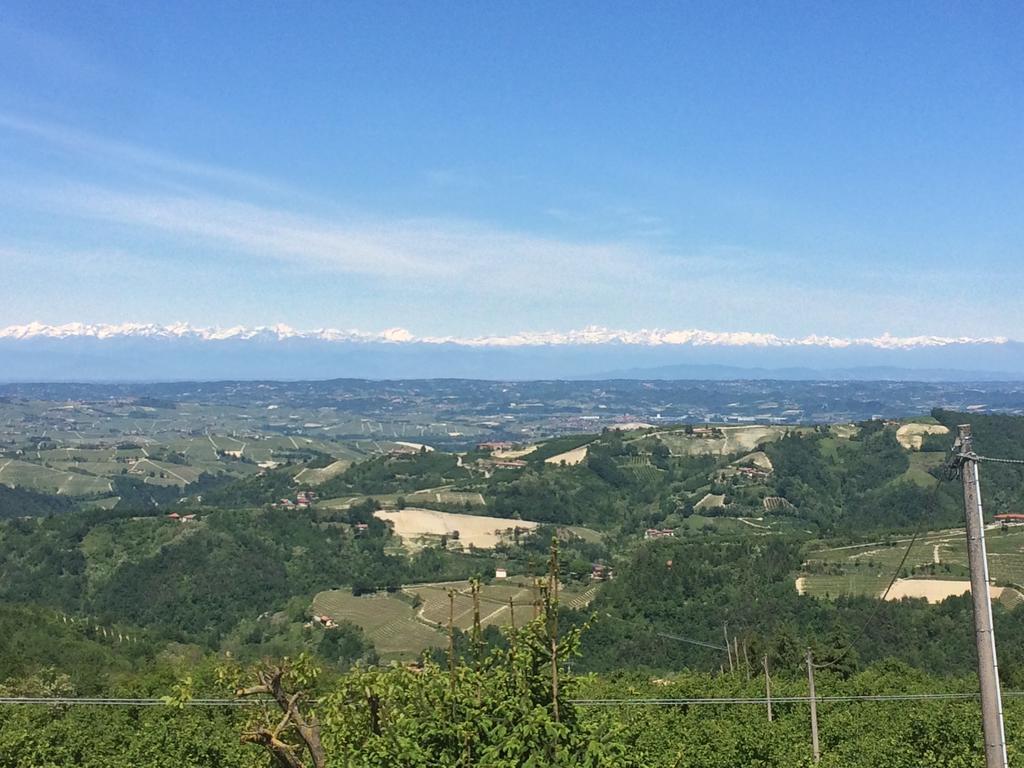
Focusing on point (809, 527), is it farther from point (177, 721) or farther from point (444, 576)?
point (177, 721)

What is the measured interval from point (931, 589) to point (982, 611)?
78901 millimetres

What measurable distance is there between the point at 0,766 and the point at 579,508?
423 ft

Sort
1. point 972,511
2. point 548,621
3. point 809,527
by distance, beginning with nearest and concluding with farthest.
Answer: point 972,511 < point 548,621 < point 809,527

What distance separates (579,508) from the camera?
14900cm

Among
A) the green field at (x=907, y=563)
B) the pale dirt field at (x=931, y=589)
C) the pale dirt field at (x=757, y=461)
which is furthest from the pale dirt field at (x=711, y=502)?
the pale dirt field at (x=931, y=589)

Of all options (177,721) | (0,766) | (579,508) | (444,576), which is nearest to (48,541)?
(444,576)

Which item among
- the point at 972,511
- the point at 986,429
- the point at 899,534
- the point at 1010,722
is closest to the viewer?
the point at 972,511

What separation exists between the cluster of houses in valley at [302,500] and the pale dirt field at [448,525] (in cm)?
1573

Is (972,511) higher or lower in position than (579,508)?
higher

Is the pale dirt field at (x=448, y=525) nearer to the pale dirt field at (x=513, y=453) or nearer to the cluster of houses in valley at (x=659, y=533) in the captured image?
the cluster of houses in valley at (x=659, y=533)

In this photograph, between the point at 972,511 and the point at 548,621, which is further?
the point at 548,621

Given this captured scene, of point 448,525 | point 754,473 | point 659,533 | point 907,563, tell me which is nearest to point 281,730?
point 907,563

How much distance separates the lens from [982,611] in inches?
384

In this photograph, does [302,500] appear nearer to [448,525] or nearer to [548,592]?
[448,525]
